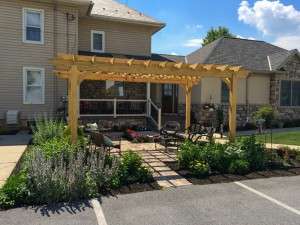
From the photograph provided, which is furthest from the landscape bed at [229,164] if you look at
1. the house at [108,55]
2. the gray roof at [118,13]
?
the gray roof at [118,13]

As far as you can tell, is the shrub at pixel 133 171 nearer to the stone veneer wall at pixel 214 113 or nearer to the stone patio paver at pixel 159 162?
the stone patio paver at pixel 159 162

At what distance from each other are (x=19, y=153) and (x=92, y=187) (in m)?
4.58

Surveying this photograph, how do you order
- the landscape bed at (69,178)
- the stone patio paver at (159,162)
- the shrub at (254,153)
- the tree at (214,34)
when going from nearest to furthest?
the landscape bed at (69,178), the stone patio paver at (159,162), the shrub at (254,153), the tree at (214,34)

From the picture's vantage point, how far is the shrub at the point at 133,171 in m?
7.95

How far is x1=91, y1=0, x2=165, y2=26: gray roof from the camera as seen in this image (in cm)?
2069

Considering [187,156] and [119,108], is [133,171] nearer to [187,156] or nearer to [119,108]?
[187,156]

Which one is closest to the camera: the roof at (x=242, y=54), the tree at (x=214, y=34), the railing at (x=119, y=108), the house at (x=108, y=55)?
the house at (x=108, y=55)

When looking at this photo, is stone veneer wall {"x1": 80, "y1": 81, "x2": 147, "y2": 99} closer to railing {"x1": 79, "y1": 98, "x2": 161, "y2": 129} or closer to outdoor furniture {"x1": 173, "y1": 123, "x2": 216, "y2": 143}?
railing {"x1": 79, "y1": 98, "x2": 161, "y2": 129}

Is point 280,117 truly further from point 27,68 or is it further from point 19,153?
point 19,153

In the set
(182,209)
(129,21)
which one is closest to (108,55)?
(129,21)

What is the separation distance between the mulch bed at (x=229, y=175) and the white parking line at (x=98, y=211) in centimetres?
253

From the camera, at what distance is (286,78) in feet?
73.8

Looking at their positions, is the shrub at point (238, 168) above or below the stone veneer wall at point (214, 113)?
below

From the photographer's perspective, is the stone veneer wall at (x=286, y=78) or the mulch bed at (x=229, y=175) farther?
the stone veneer wall at (x=286, y=78)
